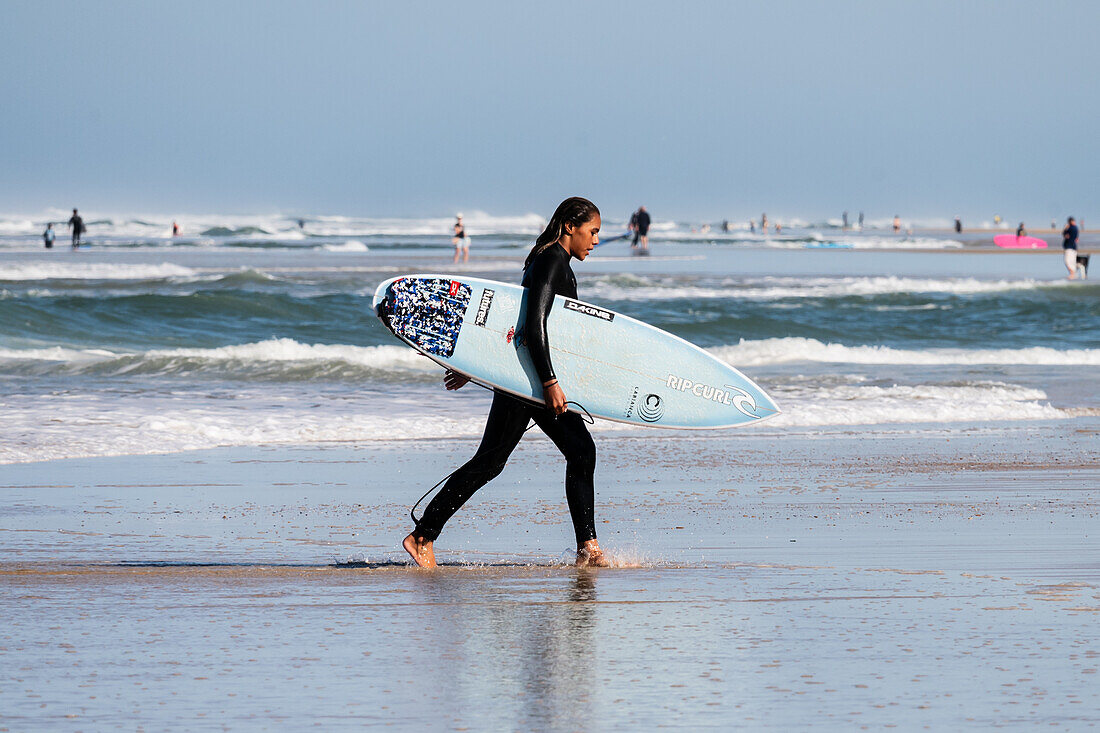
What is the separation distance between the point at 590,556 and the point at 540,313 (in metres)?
0.99

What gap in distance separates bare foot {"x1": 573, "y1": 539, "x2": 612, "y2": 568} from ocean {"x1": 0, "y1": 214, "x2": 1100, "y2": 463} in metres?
4.47

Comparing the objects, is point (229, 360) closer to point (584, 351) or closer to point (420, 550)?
point (584, 351)

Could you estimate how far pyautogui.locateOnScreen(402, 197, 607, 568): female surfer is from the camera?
16.4 ft

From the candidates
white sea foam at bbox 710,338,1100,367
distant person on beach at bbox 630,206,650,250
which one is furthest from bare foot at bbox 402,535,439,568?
distant person on beach at bbox 630,206,650,250

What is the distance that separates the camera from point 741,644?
3943 millimetres

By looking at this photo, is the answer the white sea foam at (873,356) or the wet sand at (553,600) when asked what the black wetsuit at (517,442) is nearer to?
the wet sand at (553,600)

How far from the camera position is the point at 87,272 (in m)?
33.6

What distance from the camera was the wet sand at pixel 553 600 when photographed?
3355 mm

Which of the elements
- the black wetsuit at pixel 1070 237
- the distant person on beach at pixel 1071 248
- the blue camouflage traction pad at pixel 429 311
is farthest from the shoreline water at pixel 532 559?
the black wetsuit at pixel 1070 237

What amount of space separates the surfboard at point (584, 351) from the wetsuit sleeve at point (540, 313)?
0.82 ft

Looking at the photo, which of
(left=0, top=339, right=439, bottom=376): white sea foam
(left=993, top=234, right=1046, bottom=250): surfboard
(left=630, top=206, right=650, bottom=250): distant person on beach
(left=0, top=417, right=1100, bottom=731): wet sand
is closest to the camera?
(left=0, top=417, right=1100, bottom=731): wet sand

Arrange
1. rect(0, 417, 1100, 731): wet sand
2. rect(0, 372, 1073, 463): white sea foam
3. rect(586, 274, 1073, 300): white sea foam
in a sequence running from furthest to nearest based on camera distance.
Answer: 1. rect(586, 274, 1073, 300): white sea foam
2. rect(0, 372, 1073, 463): white sea foam
3. rect(0, 417, 1100, 731): wet sand

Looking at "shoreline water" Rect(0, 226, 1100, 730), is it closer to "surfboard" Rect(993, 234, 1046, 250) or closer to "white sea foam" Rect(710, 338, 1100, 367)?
"white sea foam" Rect(710, 338, 1100, 367)

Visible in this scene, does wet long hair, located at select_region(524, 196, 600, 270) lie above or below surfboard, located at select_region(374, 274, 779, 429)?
above
